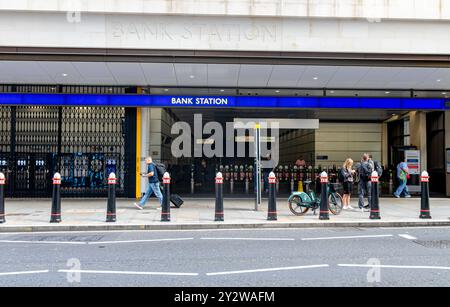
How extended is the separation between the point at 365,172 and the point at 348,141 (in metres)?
13.0

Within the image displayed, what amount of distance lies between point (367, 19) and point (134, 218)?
9.37 metres

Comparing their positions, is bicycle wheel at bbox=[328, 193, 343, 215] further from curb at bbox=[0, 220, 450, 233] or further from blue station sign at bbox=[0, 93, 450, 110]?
blue station sign at bbox=[0, 93, 450, 110]

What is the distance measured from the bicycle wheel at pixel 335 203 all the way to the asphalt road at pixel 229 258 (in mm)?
2360

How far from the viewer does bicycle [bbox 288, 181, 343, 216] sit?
1239cm

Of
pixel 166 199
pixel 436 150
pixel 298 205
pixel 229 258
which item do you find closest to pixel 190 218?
pixel 166 199

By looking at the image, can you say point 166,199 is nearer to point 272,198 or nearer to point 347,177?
point 272,198

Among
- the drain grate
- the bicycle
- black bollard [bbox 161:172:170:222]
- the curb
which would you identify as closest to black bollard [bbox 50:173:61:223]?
the curb

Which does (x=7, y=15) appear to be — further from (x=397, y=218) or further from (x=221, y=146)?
(x=397, y=218)

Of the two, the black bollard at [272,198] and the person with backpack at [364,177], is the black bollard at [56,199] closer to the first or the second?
the black bollard at [272,198]

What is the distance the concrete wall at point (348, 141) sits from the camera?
2581 centimetres

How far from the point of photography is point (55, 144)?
17.8 meters

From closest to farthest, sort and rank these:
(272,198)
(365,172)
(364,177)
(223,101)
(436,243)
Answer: (436,243)
(272,198)
(365,172)
(364,177)
(223,101)

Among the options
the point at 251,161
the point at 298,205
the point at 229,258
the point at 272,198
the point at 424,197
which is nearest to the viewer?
the point at 229,258

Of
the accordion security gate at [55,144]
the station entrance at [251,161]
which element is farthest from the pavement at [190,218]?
the station entrance at [251,161]
